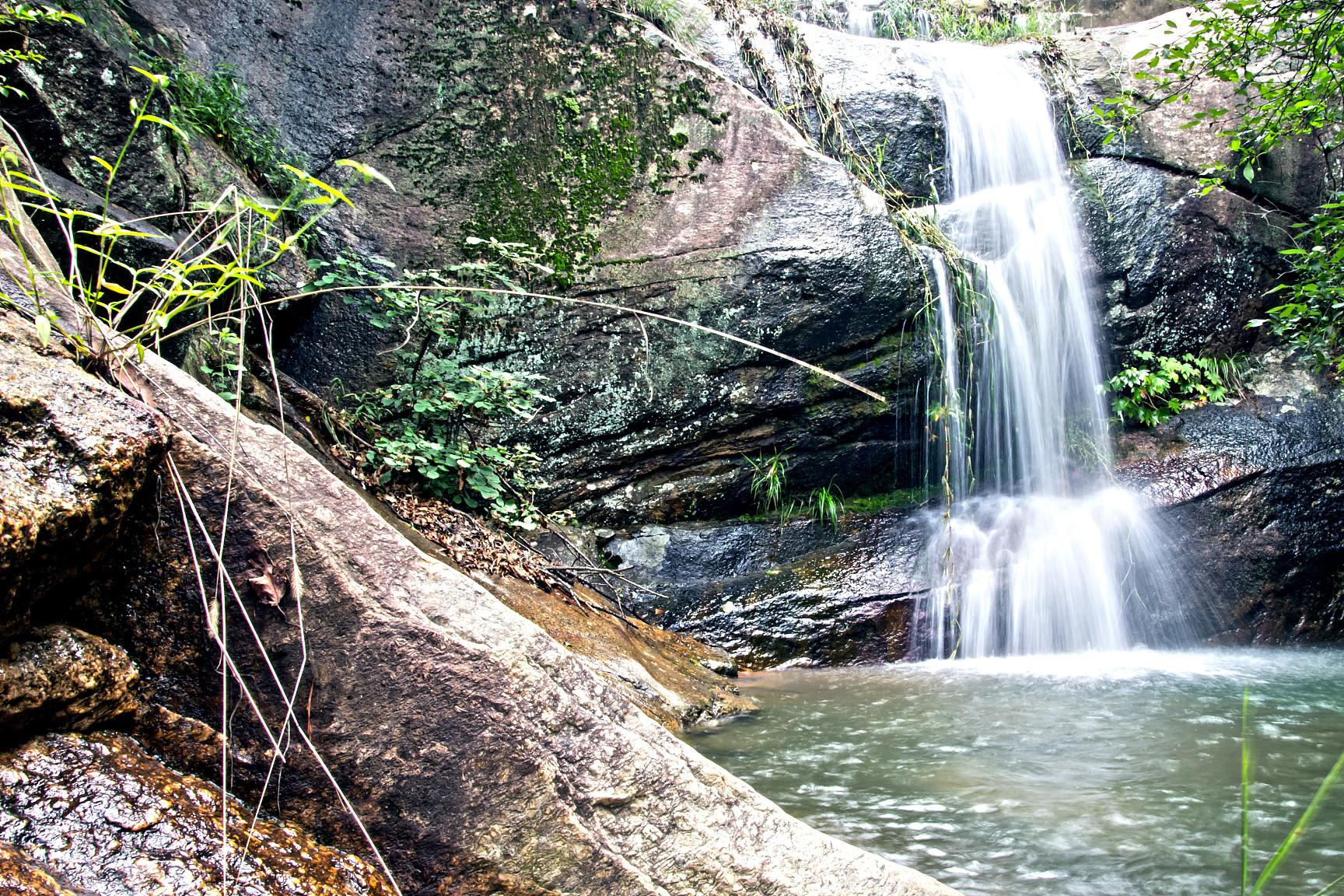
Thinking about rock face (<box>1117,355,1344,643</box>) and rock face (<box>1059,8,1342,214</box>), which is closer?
rock face (<box>1117,355,1344,643</box>)

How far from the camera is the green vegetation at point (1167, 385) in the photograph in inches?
285

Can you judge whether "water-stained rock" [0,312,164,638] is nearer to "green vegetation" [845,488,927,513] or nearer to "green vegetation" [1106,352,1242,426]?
"green vegetation" [845,488,927,513]

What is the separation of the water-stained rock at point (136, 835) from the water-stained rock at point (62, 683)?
3cm

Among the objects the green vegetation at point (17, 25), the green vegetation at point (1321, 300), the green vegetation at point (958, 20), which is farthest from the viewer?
the green vegetation at point (958, 20)

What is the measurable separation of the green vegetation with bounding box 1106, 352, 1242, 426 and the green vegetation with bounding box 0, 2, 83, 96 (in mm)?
7506

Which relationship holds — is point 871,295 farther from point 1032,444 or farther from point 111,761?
point 111,761

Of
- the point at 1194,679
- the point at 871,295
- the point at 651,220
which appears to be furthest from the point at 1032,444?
the point at 651,220

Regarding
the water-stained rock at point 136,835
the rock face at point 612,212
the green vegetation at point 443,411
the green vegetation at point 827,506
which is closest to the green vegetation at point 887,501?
the green vegetation at point 827,506

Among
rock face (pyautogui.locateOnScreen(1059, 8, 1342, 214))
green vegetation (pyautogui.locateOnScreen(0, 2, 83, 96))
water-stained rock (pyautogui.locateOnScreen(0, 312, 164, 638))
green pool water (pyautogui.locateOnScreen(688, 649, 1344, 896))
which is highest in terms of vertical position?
rock face (pyautogui.locateOnScreen(1059, 8, 1342, 214))

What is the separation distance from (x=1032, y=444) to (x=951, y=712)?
3443mm

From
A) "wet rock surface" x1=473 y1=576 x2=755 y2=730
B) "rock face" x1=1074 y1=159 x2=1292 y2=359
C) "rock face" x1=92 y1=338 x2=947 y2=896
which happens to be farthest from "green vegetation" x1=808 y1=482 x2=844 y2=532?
"rock face" x1=92 y1=338 x2=947 y2=896

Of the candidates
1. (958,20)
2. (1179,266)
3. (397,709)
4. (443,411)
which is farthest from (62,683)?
(958,20)

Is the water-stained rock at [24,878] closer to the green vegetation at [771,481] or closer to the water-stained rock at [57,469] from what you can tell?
the water-stained rock at [57,469]

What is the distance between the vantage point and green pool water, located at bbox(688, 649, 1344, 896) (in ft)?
8.42
